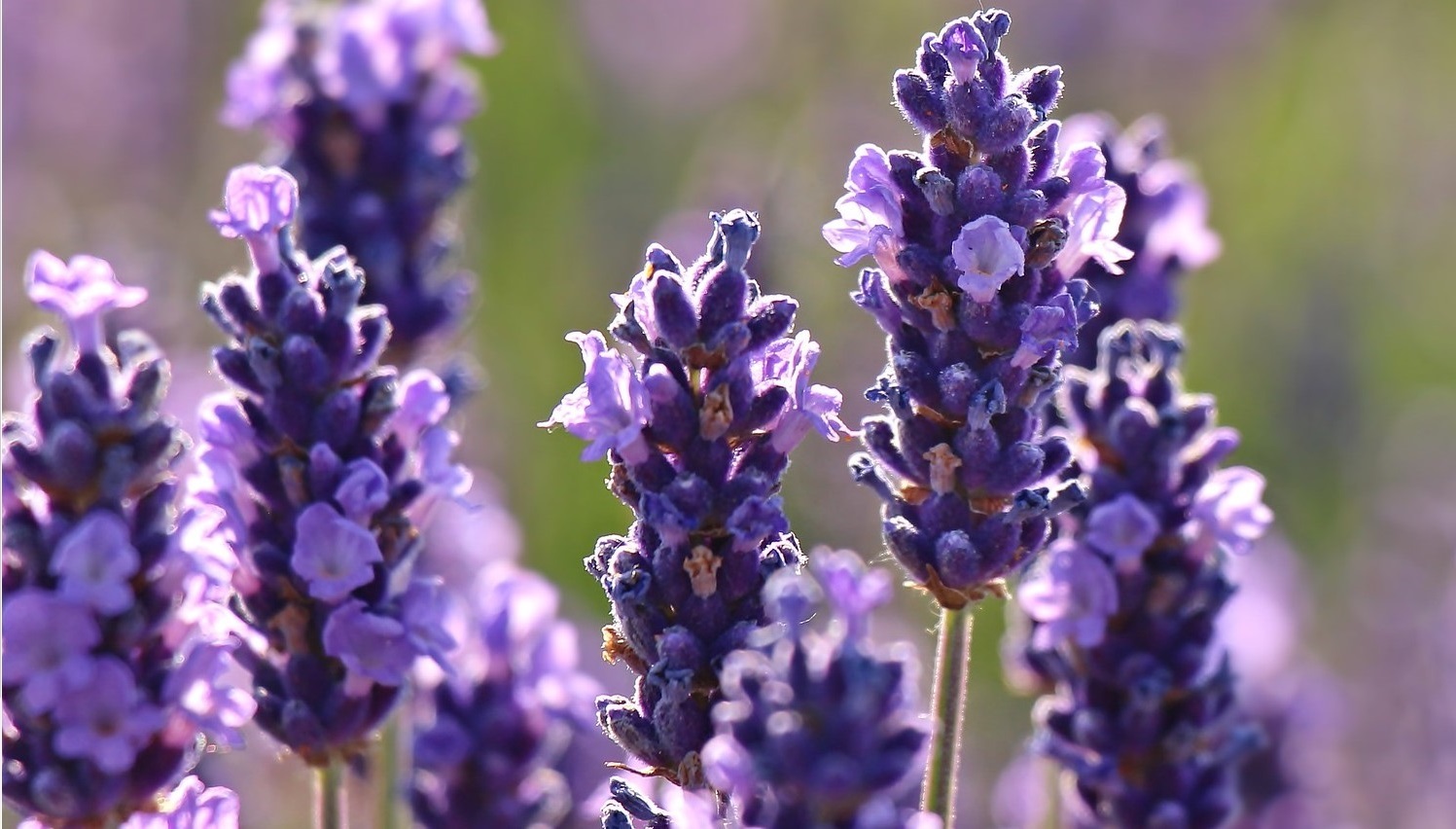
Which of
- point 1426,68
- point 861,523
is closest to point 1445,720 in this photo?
point 861,523

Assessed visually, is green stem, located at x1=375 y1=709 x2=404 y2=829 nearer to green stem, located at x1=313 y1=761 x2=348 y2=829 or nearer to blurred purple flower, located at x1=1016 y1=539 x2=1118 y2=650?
green stem, located at x1=313 y1=761 x2=348 y2=829

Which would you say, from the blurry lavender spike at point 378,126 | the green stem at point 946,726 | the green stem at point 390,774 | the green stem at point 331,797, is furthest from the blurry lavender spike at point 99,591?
the blurry lavender spike at point 378,126

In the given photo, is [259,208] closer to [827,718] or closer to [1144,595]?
[827,718]

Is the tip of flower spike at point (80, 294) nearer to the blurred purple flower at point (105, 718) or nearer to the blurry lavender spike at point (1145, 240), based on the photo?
the blurred purple flower at point (105, 718)

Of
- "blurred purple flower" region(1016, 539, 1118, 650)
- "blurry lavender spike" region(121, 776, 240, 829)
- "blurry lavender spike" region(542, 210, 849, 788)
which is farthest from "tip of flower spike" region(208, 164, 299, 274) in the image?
"blurred purple flower" region(1016, 539, 1118, 650)

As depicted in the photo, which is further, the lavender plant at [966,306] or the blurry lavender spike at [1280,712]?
the blurry lavender spike at [1280,712]

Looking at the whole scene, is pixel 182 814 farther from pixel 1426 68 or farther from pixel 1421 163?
pixel 1426 68
